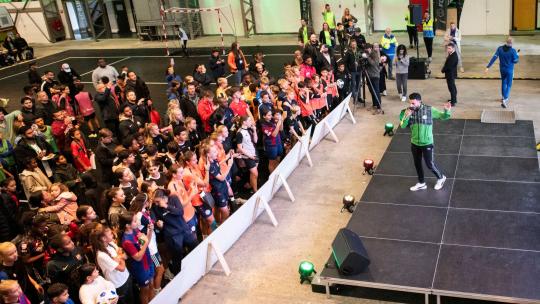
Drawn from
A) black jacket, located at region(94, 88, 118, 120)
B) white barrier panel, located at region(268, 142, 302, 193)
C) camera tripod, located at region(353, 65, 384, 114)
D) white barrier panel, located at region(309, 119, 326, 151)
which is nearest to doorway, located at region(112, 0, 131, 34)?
black jacket, located at region(94, 88, 118, 120)

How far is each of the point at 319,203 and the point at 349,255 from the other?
2737 millimetres

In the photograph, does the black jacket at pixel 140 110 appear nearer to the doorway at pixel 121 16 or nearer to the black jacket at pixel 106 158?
the black jacket at pixel 106 158

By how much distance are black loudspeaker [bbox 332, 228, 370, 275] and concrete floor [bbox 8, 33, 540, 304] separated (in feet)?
1.40

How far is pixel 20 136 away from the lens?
1009cm

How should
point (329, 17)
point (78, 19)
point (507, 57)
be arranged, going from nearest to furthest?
point (507, 57)
point (329, 17)
point (78, 19)

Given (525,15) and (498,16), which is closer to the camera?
(525,15)

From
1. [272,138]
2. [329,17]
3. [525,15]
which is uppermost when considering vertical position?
[329,17]

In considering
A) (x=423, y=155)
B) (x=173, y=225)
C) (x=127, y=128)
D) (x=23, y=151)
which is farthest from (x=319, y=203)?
(x=23, y=151)

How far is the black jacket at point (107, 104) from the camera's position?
12.3 m

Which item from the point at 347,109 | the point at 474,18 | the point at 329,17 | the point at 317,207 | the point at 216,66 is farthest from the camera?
the point at 474,18

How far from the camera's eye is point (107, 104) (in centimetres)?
1239

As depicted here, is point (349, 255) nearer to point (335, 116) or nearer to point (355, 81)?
point (335, 116)

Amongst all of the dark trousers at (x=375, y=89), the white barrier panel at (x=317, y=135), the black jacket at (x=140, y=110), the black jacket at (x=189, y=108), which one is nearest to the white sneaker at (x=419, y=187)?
the white barrier panel at (x=317, y=135)

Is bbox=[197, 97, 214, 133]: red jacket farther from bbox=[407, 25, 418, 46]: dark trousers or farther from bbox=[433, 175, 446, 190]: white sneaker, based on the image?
bbox=[407, 25, 418, 46]: dark trousers
